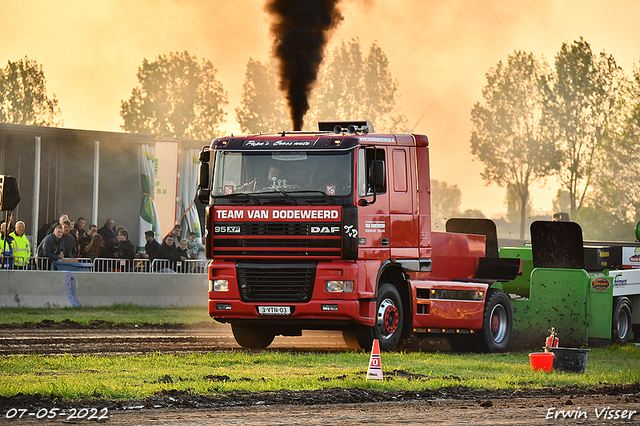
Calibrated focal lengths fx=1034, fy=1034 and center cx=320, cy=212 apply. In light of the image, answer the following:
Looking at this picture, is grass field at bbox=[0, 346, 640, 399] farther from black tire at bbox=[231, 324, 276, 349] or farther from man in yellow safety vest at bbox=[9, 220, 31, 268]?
man in yellow safety vest at bbox=[9, 220, 31, 268]

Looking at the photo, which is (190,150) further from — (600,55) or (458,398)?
(600,55)

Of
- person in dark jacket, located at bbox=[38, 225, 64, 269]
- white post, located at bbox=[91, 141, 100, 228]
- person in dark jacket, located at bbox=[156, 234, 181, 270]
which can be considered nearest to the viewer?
person in dark jacket, located at bbox=[38, 225, 64, 269]

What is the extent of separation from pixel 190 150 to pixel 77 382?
20.0 metres

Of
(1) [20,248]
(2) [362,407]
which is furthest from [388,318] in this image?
(1) [20,248]

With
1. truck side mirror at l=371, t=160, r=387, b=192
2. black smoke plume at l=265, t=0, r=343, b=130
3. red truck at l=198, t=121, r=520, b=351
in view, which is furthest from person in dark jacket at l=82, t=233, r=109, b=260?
truck side mirror at l=371, t=160, r=387, b=192

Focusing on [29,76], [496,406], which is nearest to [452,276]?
[496,406]

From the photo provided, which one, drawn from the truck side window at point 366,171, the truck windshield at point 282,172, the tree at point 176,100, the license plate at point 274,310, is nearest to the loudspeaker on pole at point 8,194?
the truck windshield at point 282,172

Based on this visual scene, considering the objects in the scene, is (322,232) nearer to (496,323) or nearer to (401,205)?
(401,205)

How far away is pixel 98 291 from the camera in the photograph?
21.7 metres

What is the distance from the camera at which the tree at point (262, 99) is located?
60.7 metres

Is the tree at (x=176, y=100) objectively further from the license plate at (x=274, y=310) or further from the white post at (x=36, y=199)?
the license plate at (x=274, y=310)

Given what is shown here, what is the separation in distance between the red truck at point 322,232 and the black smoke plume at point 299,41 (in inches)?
163

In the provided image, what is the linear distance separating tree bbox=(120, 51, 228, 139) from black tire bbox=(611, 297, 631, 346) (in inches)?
2012

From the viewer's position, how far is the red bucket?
13.4 m
